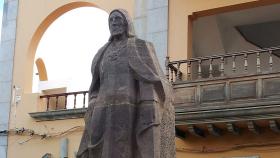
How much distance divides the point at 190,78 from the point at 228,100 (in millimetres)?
1392

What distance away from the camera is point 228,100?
1510cm

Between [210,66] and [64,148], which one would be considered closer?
[210,66]

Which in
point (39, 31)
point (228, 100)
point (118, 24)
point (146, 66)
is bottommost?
point (228, 100)

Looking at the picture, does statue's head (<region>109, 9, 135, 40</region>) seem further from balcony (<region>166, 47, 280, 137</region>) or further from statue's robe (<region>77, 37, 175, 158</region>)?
balcony (<region>166, 47, 280, 137</region>)

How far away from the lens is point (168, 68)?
1589 cm

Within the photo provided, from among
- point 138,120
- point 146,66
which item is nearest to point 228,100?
point 146,66

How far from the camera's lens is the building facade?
15.0m

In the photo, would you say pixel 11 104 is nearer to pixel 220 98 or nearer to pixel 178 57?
pixel 178 57

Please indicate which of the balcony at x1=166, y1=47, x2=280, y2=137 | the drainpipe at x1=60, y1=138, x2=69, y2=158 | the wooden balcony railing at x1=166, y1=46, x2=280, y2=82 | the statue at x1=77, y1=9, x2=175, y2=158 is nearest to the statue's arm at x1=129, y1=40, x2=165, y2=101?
the statue at x1=77, y1=9, x2=175, y2=158

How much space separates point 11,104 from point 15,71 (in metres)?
1.03

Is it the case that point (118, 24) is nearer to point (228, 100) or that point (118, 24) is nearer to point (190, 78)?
point (228, 100)

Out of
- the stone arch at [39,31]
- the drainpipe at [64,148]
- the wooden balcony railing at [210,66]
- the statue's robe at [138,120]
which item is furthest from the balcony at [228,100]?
the statue's robe at [138,120]

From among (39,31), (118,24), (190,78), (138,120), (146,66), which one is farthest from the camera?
(39,31)

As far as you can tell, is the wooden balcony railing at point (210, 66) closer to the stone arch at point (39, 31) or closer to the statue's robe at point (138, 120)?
the stone arch at point (39, 31)
